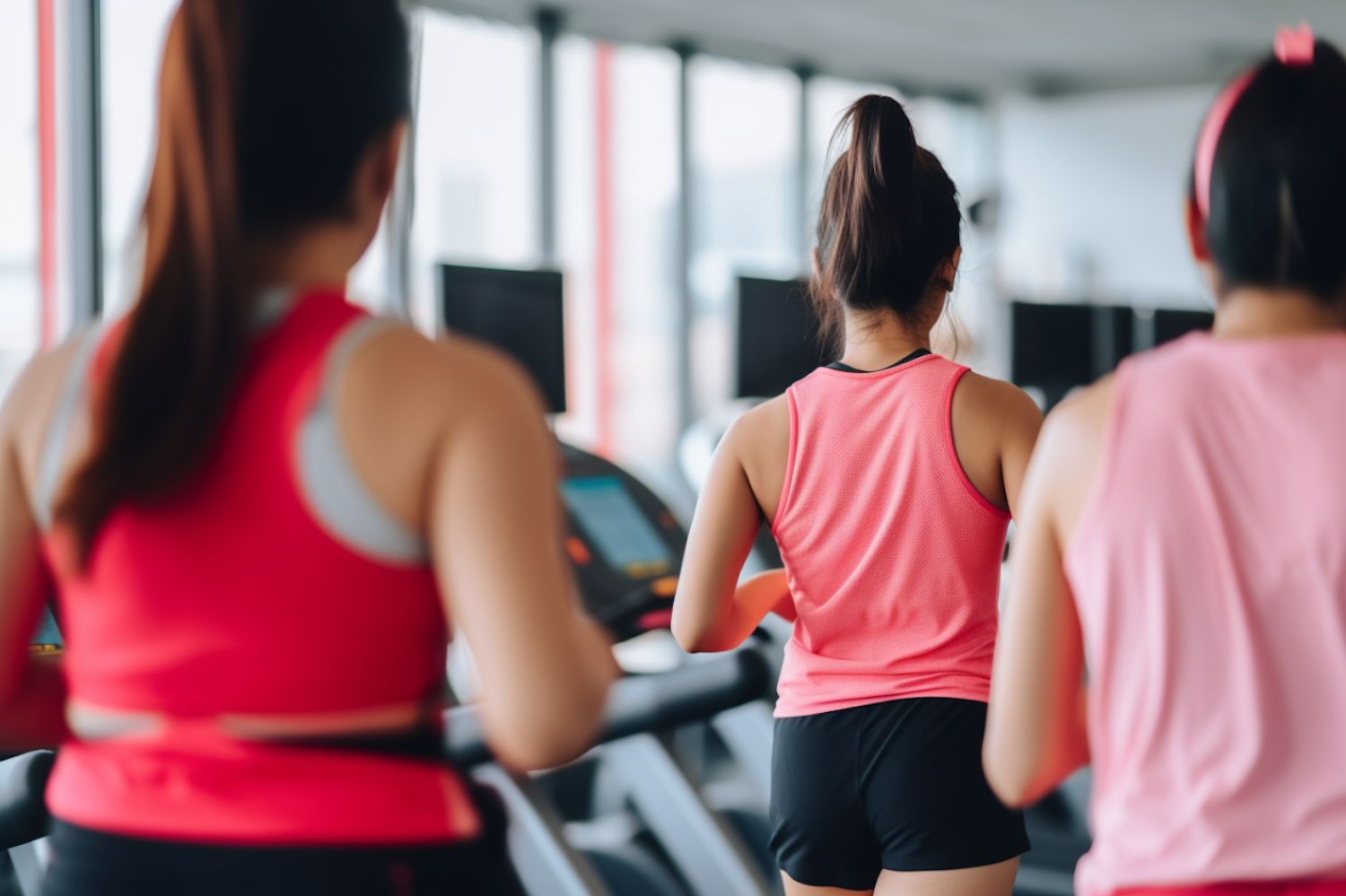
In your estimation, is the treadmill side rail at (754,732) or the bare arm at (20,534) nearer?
the bare arm at (20,534)

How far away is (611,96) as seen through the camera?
539cm

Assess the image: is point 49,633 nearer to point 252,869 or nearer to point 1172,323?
point 252,869

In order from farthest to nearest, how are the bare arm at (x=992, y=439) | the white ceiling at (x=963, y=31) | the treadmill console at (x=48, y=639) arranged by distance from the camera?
1. the white ceiling at (x=963, y=31)
2. the treadmill console at (x=48, y=639)
3. the bare arm at (x=992, y=439)

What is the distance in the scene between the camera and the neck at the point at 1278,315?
903mm

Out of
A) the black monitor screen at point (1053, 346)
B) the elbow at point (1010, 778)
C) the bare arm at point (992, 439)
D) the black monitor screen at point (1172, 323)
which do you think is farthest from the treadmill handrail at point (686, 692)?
the black monitor screen at point (1172, 323)

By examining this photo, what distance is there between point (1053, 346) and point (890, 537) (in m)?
3.31

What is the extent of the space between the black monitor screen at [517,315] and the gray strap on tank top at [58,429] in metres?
1.77

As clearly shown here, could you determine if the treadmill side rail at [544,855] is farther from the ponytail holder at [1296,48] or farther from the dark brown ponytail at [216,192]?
the ponytail holder at [1296,48]

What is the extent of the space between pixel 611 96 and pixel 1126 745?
4836mm

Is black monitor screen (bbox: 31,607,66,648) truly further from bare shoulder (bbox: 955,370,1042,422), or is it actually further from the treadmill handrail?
bare shoulder (bbox: 955,370,1042,422)

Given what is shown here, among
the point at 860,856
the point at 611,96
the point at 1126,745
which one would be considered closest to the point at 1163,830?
the point at 1126,745

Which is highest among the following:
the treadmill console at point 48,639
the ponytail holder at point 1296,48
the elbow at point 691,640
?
the ponytail holder at point 1296,48

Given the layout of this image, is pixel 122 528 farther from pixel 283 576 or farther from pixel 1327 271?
pixel 1327 271

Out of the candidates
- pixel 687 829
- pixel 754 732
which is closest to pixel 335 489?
pixel 687 829
